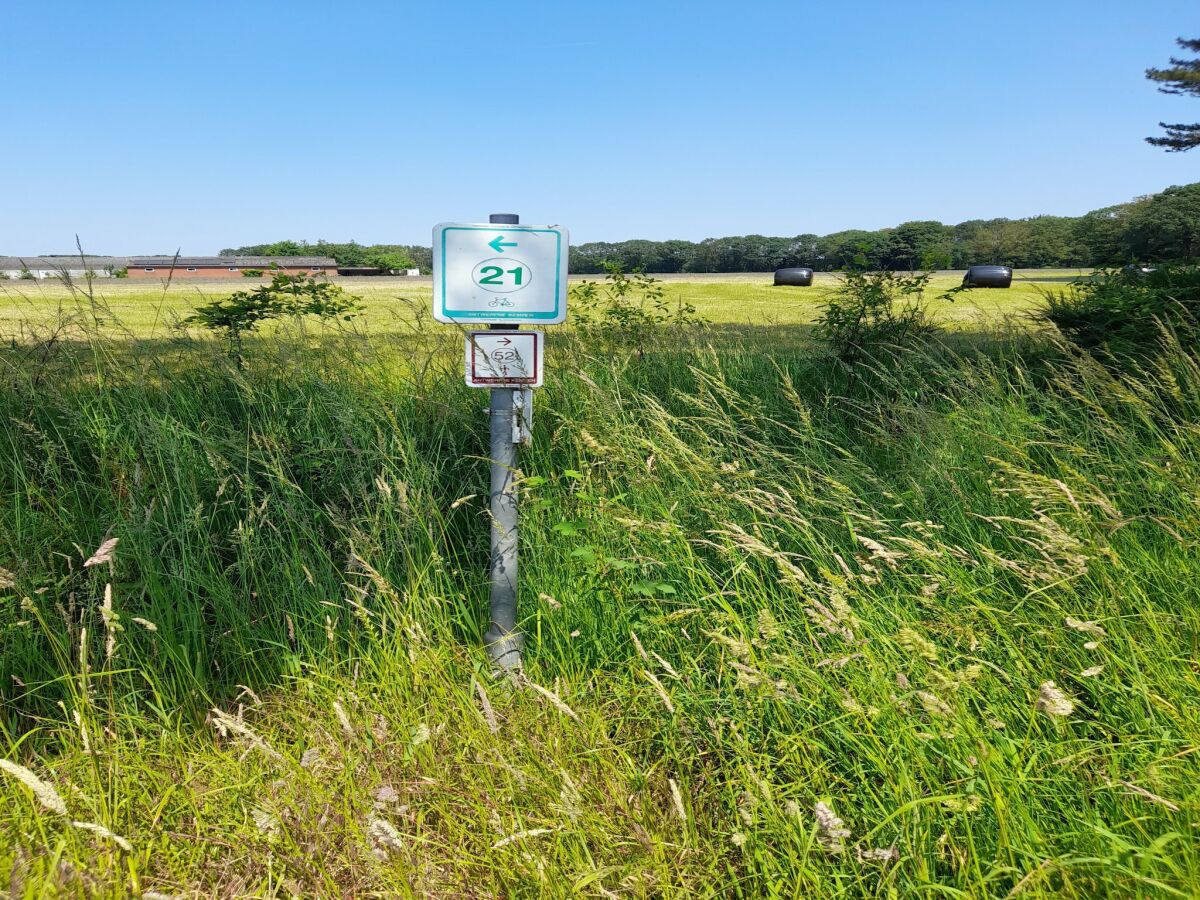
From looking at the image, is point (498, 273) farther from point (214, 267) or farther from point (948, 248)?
point (214, 267)

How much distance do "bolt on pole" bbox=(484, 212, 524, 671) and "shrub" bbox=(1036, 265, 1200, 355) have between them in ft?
15.0

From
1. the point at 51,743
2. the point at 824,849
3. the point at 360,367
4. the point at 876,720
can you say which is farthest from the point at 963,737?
the point at 360,367

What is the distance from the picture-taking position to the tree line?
6.61 m

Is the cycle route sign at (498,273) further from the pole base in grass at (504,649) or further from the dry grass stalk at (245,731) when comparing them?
the dry grass stalk at (245,731)

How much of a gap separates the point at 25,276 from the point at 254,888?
150 inches

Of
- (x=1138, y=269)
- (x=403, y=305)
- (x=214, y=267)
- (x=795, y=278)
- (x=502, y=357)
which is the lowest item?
(x=502, y=357)

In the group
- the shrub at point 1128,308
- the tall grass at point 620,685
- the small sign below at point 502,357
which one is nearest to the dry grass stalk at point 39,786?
the tall grass at point 620,685

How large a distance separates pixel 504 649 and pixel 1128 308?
5.77m

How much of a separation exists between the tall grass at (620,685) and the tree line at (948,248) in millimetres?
1290

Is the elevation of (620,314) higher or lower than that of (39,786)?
higher

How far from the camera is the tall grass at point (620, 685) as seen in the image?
1.41 meters

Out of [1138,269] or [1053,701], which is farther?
[1138,269]

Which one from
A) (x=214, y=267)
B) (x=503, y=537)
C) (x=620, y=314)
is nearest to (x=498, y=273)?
(x=503, y=537)

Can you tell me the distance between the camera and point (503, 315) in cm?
212
